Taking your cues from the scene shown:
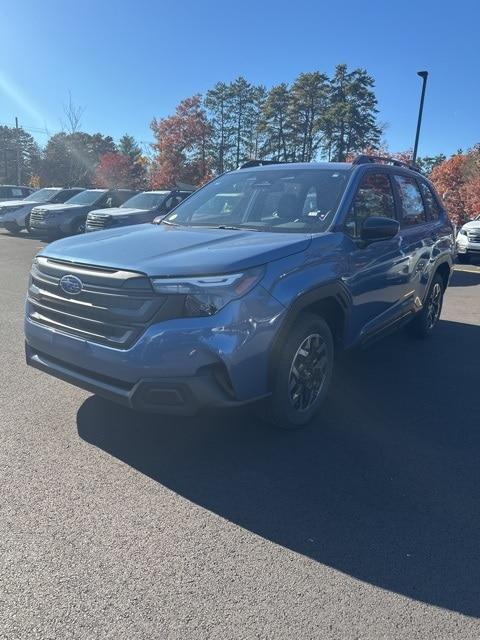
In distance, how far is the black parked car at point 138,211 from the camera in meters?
13.6

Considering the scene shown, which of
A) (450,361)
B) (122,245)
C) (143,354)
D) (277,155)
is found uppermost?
(277,155)

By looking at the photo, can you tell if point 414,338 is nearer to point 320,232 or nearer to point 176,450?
point 320,232

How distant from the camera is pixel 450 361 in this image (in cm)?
558

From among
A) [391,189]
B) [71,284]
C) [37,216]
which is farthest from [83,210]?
[71,284]

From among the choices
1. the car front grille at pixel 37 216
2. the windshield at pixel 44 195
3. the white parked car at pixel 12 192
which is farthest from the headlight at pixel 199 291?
the white parked car at pixel 12 192

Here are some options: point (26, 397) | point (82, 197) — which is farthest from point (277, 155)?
point (26, 397)

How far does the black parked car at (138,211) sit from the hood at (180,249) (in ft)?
31.5

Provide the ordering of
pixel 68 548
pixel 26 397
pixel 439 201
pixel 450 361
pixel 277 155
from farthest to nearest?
pixel 277 155 → pixel 439 201 → pixel 450 361 → pixel 26 397 → pixel 68 548

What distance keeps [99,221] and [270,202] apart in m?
10.5

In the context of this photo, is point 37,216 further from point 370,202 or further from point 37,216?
point 370,202

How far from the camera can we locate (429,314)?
6402mm

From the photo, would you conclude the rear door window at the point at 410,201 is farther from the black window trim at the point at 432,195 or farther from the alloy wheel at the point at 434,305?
the alloy wheel at the point at 434,305

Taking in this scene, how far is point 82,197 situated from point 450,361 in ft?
50.6

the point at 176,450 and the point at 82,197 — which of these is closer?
the point at 176,450
